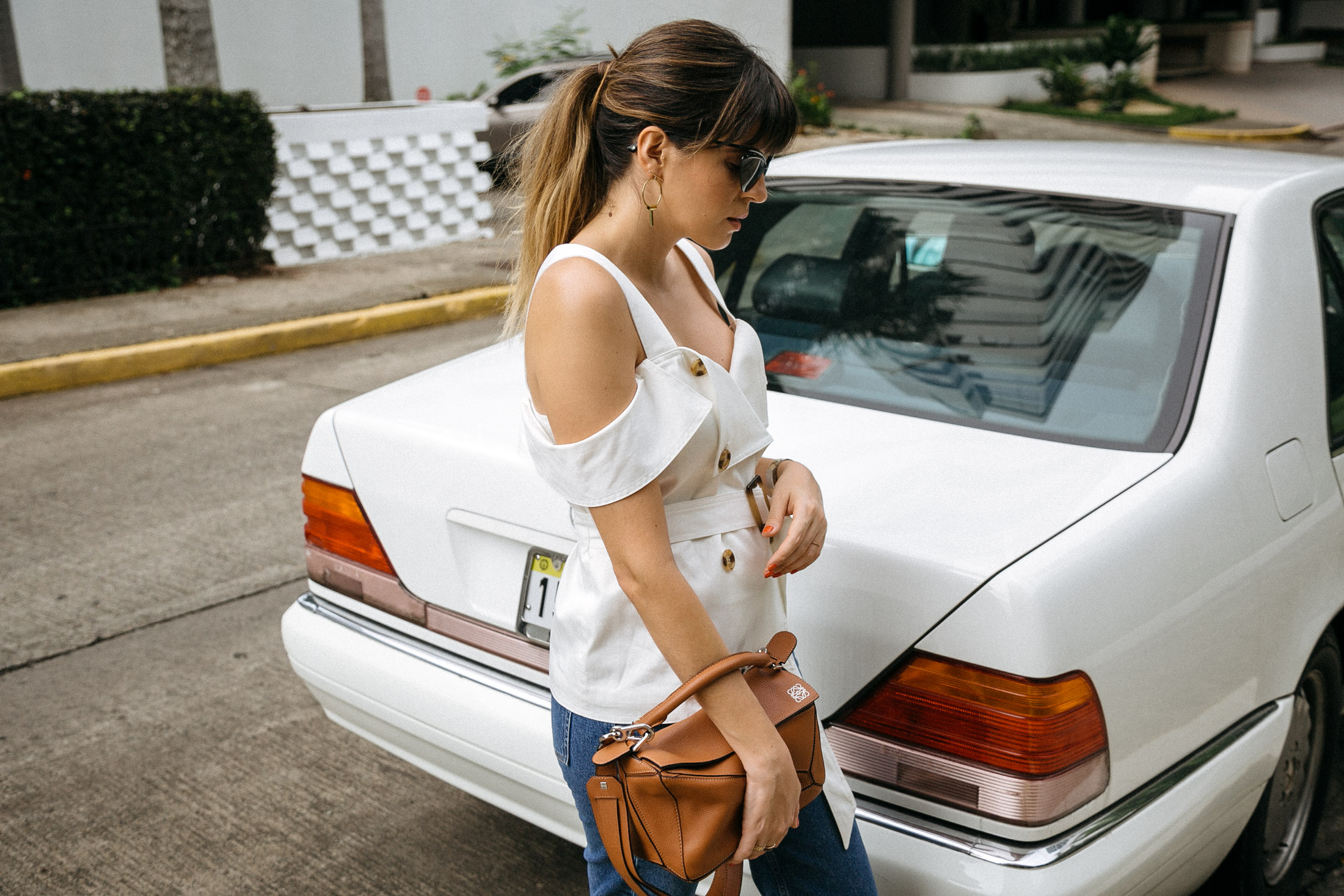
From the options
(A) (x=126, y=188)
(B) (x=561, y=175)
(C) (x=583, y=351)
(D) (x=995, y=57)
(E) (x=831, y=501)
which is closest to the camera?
(C) (x=583, y=351)

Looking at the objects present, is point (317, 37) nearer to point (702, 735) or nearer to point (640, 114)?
point (640, 114)

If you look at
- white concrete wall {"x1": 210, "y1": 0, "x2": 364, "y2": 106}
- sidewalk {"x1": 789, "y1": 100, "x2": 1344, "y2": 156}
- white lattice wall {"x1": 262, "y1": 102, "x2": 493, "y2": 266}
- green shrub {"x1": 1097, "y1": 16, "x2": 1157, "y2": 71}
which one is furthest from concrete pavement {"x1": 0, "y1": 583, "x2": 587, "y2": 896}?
green shrub {"x1": 1097, "y1": 16, "x2": 1157, "y2": 71}

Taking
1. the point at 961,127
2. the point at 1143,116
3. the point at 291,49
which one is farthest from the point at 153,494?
the point at 1143,116

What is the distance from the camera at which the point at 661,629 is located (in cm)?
142

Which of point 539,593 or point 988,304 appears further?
point 988,304

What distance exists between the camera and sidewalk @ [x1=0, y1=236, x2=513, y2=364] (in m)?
7.97

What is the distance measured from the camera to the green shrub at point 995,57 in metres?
24.8

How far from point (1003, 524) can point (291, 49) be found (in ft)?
55.2

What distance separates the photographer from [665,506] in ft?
4.95

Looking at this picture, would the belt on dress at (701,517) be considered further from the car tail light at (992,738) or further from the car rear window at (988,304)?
the car rear window at (988,304)

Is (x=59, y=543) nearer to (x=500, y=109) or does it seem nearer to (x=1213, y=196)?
(x=1213, y=196)

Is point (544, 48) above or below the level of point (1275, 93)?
above

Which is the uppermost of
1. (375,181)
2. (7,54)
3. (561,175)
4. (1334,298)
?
(7,54)

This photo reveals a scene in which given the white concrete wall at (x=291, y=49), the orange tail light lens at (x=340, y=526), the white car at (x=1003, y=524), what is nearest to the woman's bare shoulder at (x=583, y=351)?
the white car at (x=1003, y=524)
